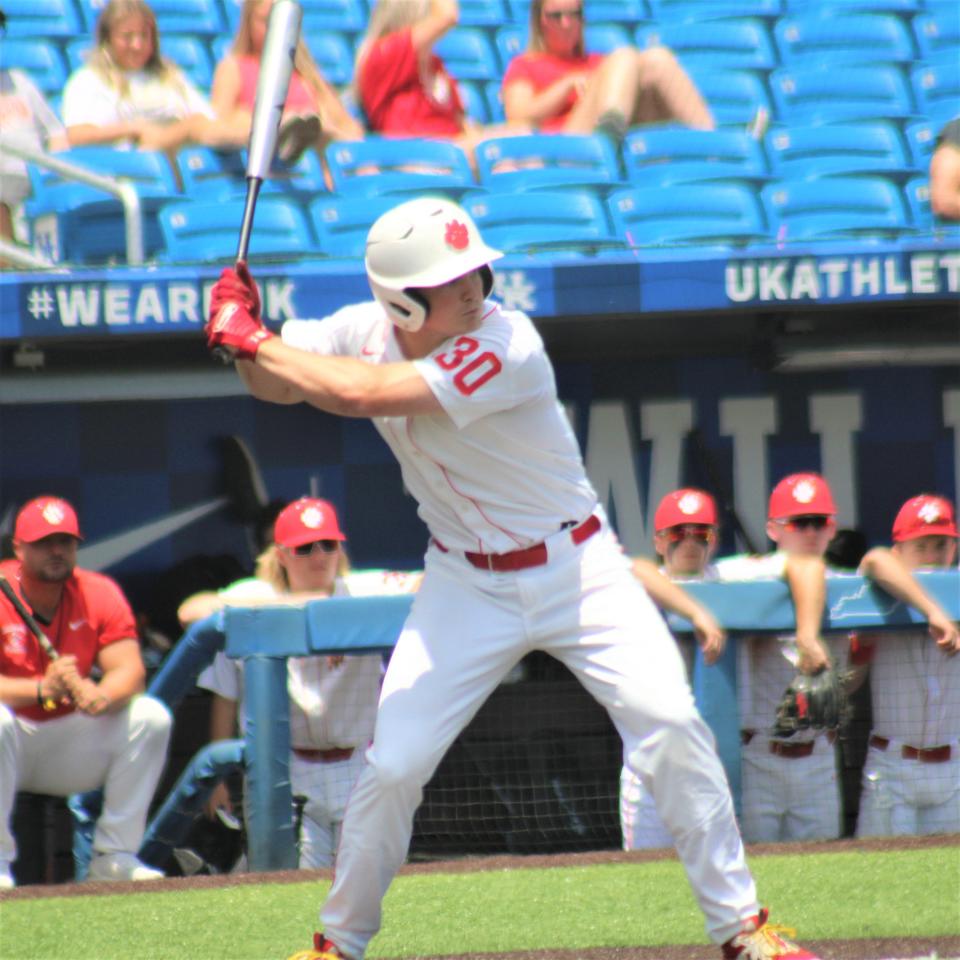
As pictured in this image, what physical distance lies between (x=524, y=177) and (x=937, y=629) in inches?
117

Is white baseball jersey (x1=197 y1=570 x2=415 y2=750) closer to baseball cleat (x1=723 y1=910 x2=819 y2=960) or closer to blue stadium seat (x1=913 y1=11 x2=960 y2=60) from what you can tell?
baseball cleat (x1=723 y1=910 x2=819 y2=960)

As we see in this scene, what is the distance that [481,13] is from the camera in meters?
8.65

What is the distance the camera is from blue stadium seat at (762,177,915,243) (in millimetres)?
6934

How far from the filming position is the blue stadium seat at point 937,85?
800 centimetres

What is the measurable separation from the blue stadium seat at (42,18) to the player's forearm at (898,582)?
522 centimetres

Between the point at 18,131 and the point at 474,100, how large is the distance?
2.40 metres

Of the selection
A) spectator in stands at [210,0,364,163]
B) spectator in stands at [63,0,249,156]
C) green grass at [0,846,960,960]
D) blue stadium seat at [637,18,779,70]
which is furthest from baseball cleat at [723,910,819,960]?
blue stadium seat at [637,18,779,70]

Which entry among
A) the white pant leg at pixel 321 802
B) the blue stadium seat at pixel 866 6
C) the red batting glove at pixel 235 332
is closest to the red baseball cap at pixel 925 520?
the white pant leg at pixel 321 802

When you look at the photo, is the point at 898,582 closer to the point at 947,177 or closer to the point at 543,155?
the point at 947,177

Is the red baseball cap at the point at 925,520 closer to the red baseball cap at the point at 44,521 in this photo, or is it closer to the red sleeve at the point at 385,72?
the red baseball cap at the point at 44,521


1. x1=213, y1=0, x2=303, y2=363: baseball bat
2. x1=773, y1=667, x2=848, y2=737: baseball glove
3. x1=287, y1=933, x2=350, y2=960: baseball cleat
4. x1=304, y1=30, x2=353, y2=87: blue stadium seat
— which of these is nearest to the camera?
x1=287, y1=933, x2=350, y2=960: baseball cleat

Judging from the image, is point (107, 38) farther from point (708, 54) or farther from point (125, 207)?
point (708, 54)

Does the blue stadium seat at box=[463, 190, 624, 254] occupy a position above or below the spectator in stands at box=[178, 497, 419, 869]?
above

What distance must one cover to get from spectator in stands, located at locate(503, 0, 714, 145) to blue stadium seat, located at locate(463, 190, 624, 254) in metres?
0.68
